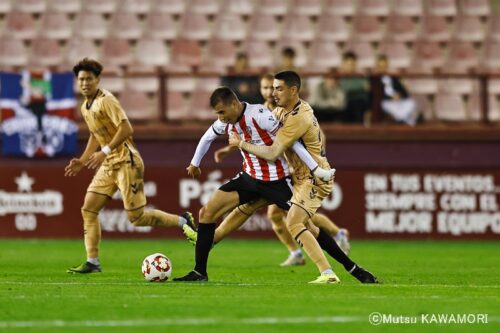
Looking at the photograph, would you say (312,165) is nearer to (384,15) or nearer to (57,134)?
(57,134)

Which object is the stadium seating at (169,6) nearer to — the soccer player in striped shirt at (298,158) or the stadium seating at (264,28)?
the stadium seating at (264,28)

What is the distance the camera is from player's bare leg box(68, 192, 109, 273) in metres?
13.9

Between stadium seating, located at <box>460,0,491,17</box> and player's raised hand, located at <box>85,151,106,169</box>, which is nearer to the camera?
player's raised hand, located at <box>85,151,106,169</box>

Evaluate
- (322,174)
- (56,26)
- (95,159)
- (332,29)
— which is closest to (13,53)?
(56,26)

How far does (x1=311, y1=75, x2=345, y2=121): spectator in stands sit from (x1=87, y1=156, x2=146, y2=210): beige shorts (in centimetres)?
699

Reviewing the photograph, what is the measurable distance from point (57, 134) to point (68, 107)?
0.47 meters

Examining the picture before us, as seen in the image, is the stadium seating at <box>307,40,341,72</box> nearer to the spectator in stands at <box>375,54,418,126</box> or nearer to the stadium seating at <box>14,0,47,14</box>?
the spectator in stands at <box>375,54,418,126</box>

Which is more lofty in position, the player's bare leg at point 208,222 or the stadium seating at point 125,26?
the stadium seating at point 125,26

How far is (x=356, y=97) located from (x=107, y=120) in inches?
304

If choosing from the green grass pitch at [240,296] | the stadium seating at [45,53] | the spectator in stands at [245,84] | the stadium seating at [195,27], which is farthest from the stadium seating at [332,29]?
the green grass pitch at [240,296]

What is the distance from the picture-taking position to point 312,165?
11992mm

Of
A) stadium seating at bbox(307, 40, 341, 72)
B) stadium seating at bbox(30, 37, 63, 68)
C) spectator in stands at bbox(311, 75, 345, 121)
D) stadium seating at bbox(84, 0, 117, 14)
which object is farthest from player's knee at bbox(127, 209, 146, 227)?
stadium seating at bbox(84, 0, 117, 14)

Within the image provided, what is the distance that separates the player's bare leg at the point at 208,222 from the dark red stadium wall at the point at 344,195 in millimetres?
7948

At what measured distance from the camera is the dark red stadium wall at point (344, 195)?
20.6 metres
